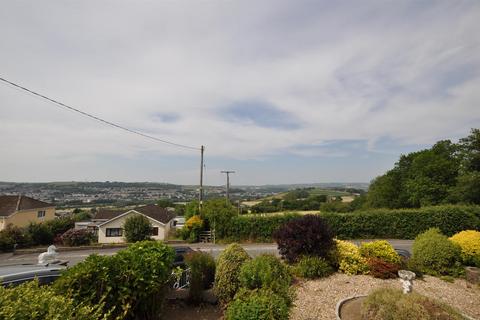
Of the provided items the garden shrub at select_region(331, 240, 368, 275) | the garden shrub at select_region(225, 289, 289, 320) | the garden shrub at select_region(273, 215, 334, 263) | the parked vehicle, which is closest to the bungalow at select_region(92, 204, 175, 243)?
the garden shrub at select_region(273, 215, 334, 263)

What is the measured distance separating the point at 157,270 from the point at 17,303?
2.42 meters

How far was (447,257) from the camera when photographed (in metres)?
9.06

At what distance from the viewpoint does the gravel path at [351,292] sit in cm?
611

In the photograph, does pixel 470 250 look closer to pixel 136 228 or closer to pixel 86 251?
pixel 86 251

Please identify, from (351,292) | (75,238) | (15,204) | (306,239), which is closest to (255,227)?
(306,239)

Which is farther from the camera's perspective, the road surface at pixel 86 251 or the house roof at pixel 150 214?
the house roof at pixel 150 214

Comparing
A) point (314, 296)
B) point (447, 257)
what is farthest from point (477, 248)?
point (314, 296)

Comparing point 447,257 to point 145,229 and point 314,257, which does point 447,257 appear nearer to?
point 314,257

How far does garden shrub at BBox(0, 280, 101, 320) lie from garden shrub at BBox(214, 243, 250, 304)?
11.1 feet

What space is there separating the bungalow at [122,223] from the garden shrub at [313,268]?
86.3 feet

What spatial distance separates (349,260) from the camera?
9.00 metres

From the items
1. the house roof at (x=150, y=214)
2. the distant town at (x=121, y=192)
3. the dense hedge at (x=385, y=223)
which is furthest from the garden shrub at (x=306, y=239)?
the distant town at (x=121, y=192)

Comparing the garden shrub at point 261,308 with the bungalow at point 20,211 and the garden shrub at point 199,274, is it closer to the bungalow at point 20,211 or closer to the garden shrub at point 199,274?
the garden shrub at point 199,274

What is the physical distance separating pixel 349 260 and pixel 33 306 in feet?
28.8
